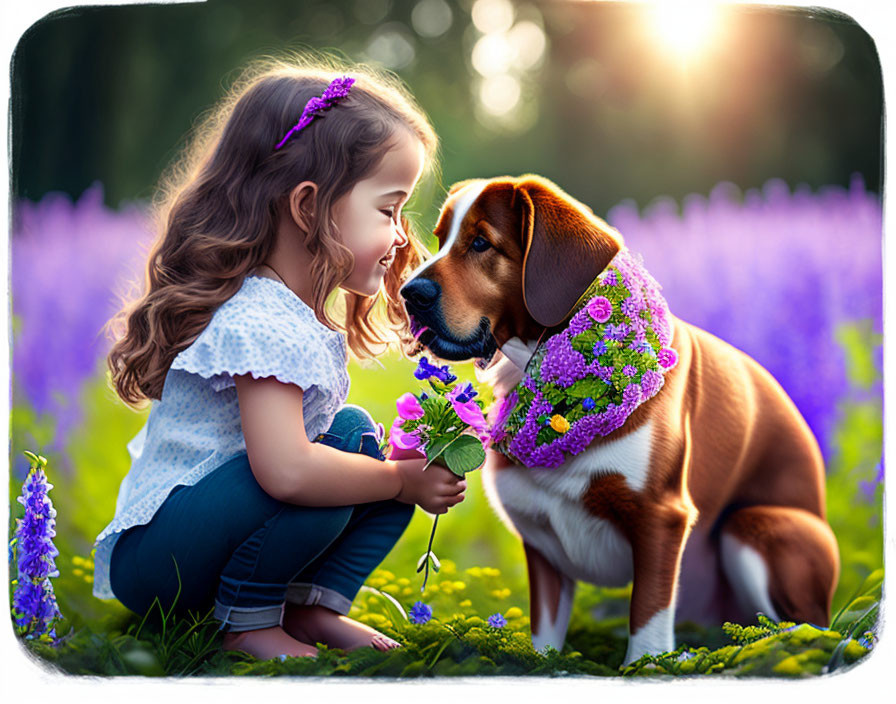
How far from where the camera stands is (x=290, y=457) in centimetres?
208

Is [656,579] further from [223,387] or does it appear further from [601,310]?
[223,387]

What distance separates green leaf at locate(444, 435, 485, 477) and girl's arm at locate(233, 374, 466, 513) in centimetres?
18

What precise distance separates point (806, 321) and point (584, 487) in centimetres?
78

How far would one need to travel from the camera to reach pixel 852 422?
96.9 inches

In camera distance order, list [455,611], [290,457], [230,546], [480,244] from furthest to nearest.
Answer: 1. [455,611]
2. [480,244]
3. [230,546]
4. [290,457]

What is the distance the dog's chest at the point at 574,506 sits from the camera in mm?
2223

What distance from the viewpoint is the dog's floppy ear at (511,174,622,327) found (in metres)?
2.20

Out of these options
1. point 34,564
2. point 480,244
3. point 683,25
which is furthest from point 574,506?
point 34,564

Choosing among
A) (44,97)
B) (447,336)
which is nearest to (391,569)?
(447,336)

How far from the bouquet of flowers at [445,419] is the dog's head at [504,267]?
0.13 m

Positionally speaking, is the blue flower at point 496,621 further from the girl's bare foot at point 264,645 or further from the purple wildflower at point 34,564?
the purple wildflower at point 34,564

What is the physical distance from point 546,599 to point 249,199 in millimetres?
1307

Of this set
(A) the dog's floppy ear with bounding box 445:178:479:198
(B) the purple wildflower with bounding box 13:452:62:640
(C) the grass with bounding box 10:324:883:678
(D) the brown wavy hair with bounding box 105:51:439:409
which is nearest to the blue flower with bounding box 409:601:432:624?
(C) the grass with bounding box 10:324:883:678

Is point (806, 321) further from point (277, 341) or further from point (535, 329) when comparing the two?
point (277, 341)
